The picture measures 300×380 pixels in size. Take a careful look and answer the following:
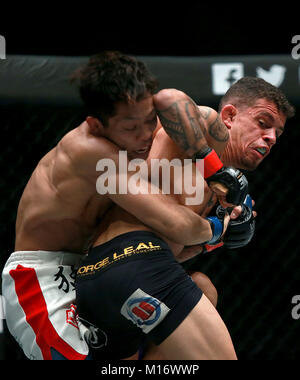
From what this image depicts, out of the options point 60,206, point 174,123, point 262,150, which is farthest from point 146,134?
point 262,150

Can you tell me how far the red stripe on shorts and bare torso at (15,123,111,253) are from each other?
71 mm

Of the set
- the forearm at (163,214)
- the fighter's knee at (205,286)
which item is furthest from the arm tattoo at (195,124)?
the fighter's knee at (205,286)

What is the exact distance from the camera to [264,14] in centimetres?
275

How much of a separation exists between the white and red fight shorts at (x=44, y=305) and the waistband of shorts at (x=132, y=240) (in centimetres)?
16

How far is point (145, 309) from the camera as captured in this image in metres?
1.24

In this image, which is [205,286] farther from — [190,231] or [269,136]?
[269,136]

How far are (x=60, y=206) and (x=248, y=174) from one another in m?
1.11

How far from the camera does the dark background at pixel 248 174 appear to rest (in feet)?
6.99

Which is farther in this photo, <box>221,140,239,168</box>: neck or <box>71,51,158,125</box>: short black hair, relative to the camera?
<box>221,140,239,168</box>: neck

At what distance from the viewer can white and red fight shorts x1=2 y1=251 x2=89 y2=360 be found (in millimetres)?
1359

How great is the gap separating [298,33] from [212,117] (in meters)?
1.55

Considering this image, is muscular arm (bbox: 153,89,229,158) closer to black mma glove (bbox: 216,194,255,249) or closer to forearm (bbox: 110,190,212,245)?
forearm (bbox: 110,190,212,245)

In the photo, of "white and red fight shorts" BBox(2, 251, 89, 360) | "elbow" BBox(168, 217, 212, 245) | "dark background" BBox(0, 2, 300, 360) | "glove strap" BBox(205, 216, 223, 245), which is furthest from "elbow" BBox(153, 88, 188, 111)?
"dark background" BBox(0, 2, 300, 360)

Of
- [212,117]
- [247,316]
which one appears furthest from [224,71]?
[247,316]
